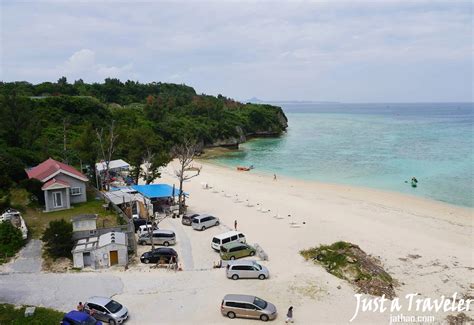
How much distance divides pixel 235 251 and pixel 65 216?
13.0 meters

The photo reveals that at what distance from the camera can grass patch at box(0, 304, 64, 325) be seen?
15352 mm

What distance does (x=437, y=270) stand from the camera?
23484 millimetres

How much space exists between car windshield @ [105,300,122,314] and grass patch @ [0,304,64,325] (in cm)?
189

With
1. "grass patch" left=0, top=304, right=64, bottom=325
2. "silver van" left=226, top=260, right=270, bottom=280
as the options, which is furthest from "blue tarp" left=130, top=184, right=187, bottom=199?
"grass patch" left=0, top=304, right=64, bottom=325

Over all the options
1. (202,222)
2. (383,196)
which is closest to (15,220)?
(202,222)

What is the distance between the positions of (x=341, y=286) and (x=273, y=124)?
3845 inches

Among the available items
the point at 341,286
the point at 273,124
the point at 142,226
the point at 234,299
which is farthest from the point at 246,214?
the point at 273,124

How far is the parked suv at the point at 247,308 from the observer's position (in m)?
16.5

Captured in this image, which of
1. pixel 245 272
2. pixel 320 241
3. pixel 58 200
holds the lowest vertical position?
pixel 320 241

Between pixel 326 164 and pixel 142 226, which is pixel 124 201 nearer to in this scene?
pixel 142 226

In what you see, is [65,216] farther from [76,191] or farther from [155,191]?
[155,191]

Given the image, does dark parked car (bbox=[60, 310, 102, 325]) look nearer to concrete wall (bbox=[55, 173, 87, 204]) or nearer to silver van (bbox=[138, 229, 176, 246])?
silver van (bbox=[138, 229, 176, 246])

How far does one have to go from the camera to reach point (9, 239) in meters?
22.6

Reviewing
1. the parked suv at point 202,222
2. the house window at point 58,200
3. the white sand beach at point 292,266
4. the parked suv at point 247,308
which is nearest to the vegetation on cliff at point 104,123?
the house window at point 58,200
